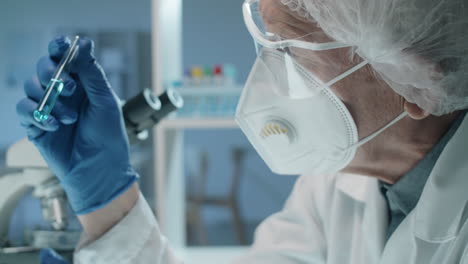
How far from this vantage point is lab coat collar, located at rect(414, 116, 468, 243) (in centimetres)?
76

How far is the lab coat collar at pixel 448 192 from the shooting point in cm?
76

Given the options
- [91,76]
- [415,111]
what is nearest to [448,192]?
[415,111]

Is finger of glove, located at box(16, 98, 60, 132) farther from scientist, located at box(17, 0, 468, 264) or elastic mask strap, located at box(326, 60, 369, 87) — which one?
elastic mask strap, located at box(326, 60, 369, 87)

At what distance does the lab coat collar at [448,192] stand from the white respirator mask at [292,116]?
0.34 feet

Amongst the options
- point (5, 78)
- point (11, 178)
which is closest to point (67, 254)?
point (11, 178)

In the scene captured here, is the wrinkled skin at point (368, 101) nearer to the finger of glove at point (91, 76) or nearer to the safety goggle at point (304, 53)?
the safety goggle at point (304, 53)

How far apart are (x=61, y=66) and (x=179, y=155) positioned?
1315mm

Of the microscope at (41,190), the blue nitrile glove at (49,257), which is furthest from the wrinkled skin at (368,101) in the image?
the blue nitrile glove at (49,257)

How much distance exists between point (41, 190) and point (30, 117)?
14 centimetres

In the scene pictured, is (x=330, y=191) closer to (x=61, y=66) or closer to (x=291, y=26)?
(x=291, y=26)

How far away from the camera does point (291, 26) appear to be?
0.78 m

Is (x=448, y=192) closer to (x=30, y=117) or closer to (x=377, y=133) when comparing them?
(x=377, y=133)

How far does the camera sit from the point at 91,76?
0.77m

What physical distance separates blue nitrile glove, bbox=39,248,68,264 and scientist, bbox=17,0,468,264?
6 cm
